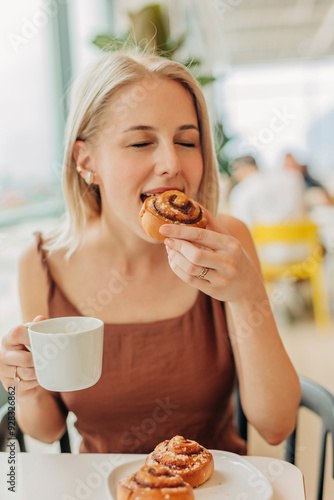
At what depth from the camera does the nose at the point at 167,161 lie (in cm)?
117

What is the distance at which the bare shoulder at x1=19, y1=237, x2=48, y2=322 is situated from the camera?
142 centimetres

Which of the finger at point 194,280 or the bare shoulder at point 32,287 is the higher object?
the finger at point 194,280

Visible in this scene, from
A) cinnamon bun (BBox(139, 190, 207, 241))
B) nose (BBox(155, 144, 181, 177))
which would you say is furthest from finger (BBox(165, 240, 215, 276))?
nose (BBox(155, 144, 181, 177))

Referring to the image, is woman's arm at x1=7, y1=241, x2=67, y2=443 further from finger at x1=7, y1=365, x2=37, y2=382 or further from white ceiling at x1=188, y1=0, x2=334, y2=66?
white ceiling at x1=188, y1=0, x2=334, y2=66

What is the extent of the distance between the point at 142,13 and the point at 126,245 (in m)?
1.75

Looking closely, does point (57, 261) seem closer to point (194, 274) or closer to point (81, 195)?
point (81, 195)

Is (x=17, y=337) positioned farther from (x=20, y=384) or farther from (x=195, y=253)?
(x=195, y=253)

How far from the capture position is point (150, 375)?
52.2 inches

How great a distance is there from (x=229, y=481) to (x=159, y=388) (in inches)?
17.7

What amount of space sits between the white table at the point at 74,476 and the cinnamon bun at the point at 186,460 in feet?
0.35

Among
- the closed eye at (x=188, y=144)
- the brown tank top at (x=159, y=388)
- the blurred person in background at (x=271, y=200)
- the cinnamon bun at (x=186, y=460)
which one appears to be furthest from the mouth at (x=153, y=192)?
the blurred person in background at (x=271, y=200)

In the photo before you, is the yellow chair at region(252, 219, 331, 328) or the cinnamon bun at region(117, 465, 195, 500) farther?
the yellow chair at region(252, 219, 331, 328)

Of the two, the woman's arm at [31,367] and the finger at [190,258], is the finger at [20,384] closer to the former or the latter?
the woman's arm at [31,367]

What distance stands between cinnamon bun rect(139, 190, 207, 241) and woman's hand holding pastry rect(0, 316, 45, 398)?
0.31 m
